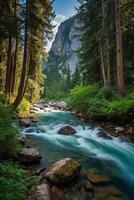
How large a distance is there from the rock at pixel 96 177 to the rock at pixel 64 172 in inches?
17.1

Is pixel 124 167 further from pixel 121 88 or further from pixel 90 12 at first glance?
pixel 90 12

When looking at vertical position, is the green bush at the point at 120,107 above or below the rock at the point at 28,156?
above

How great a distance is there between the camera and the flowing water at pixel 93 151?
7.18 m

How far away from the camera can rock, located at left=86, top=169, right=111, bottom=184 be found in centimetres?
636

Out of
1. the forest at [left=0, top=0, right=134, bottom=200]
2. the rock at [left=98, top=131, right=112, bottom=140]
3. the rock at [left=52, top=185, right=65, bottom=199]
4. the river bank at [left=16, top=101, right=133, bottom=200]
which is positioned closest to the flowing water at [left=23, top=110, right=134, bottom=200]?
the river bank at [left=16, top=101, right=133, bottom=200]

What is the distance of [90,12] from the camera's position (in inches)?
802

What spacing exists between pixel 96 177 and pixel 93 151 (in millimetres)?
2813

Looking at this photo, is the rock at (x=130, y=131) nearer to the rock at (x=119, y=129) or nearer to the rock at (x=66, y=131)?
the rock at (x=119, y=129)

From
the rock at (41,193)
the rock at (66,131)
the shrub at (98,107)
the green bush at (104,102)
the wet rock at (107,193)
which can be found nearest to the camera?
the rock at (41,193)

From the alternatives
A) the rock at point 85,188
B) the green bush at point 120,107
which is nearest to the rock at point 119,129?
the green bush at point 120,107

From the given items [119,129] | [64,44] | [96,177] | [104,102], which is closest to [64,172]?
[96,177]

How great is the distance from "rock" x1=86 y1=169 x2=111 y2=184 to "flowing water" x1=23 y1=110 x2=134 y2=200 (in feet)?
0.75

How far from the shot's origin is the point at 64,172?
5.99m

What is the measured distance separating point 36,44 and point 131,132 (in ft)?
31.9
